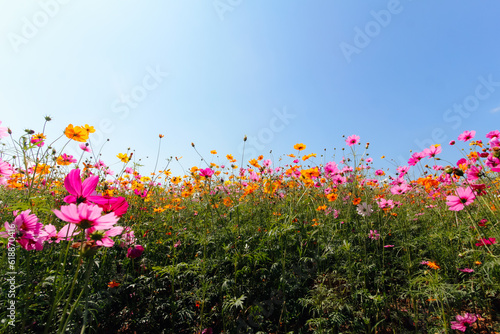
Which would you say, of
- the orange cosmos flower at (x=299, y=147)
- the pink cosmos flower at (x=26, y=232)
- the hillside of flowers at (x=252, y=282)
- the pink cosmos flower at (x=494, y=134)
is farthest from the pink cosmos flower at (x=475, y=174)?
the pink cosmos flower at (x=26, y=232)

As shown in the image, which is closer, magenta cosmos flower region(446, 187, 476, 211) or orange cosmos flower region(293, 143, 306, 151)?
magenta cosmos flower region(446, 187, 476, 211)

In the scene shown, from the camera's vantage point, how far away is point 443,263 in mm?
1775

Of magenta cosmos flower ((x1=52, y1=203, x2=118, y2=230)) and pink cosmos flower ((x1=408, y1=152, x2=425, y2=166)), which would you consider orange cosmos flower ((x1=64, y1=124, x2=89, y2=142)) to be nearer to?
magenta cosmos flower ((x1=52, y1=203, x2=118, y2=230))

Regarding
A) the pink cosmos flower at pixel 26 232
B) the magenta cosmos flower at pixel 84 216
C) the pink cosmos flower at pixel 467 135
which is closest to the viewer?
the magenta cosmos flower at pixel 84 216

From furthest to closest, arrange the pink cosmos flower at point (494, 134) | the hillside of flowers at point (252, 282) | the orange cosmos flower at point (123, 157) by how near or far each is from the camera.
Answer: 1. the orange cosmos flower at point (123, 157)
2. the pink cosmos flower at point (494, 134)
3. the hillside of flowers at point (252, 282)

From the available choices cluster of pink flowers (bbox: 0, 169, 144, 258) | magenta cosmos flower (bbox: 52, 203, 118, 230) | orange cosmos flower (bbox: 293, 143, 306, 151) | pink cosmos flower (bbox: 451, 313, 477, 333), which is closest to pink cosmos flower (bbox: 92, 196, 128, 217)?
cluster of pink flowers (bbox: 0, 169, 144, 258)

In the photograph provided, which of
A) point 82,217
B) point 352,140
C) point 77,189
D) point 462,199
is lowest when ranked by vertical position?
point 82,217

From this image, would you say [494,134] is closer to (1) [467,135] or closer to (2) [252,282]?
(1) [467,135]

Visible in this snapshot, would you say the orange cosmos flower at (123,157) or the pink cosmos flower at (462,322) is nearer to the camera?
the pink cosmos flower at (462,322)

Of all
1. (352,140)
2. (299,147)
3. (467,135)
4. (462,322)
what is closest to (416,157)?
(467,135)

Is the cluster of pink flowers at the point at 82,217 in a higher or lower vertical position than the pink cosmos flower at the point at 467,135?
lower

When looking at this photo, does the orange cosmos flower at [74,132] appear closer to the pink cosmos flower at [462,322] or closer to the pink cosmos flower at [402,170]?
the pink cosmos flower at [462,322]

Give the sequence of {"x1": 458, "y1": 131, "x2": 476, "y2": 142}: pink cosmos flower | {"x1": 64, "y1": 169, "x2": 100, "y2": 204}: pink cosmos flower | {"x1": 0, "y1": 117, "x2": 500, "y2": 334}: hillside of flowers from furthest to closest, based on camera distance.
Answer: {"x1": 458, "y1": 131, "x2": 476, "y2": 142}: pink cosmos flower → {"x1": 0, "y1": 117, "x2": 500, "y2": 334}: hillside of flowers → {"x1": 64, "y1": 169, "x2": 100, "y2": 204}: pink cosmos flower

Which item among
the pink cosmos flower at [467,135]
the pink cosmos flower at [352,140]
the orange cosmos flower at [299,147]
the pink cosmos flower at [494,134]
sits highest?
the orange cosmos flower at [299,147]
